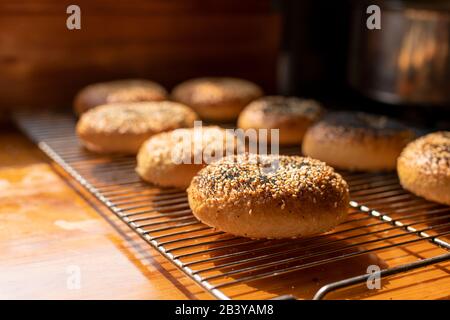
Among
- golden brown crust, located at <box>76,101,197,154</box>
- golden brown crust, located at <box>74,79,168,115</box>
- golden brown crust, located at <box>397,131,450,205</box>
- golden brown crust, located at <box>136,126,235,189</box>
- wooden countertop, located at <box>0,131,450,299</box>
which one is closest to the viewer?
wooden countertop, located at <box>0,131,450,299</box>

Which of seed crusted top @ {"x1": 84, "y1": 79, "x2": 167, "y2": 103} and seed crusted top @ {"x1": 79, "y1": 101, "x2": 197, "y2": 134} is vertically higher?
seed crusted top @ {"x1": 84, "y1": 79, "x2": 167, "y2": 103}

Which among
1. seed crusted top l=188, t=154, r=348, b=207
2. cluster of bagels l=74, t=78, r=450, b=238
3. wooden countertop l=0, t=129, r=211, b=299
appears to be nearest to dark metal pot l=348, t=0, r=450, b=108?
cluster of bagels l=74, t=78, r=450, b=238

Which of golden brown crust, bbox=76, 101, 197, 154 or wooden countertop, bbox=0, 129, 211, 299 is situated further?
golden brown crust, bbox=76, 101, 197, 154

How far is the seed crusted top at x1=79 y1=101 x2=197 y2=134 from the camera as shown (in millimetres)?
2521

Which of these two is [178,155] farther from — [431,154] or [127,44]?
[127,44]

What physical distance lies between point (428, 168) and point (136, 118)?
1208mm

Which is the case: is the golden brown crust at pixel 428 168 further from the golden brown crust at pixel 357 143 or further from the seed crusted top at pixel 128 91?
the seed crusted top at pixel 128 91

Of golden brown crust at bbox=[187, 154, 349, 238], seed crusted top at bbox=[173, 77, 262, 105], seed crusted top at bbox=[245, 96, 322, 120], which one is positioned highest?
seed crusted top at bbox=[173, 77, 262, 105]

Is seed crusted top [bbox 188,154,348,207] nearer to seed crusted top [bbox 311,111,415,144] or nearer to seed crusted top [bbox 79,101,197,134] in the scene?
seed crusted top [bbox 311,111,415,144]

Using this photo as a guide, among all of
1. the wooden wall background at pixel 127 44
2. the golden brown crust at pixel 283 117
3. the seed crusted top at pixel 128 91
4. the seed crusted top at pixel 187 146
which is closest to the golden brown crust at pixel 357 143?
the golden brown crust at pixel 283 117

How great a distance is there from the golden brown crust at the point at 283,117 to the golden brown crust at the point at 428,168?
0.62 m

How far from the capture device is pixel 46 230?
1840 mm
